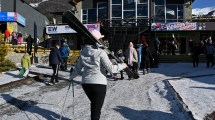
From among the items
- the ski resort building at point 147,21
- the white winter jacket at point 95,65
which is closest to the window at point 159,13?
the ski resort building at point 147,21

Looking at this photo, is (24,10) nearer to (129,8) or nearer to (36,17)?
(36,17)

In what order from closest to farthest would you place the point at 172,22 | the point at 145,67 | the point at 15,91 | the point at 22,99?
the point at 22,99, the point at 15,91, the point at 145,67, the point at 172,22

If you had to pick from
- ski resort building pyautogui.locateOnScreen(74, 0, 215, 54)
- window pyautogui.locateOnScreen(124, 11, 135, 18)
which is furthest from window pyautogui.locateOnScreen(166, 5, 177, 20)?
window pyautogui.locateOnScreen(124, 11, 135, 18)

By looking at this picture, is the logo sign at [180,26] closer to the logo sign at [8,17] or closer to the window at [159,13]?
the window at [159,13]

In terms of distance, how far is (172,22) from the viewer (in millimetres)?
35250

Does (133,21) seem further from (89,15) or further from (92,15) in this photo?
(89,15)

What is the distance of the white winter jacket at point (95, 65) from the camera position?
23.9 feet

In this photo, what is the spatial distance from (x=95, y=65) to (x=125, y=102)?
4.41 metres

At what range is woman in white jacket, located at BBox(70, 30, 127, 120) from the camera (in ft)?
23.9

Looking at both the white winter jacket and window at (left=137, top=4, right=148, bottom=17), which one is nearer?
the white winter jacket

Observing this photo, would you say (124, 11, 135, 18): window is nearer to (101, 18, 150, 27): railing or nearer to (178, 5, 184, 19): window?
(101, 18, 150, 27): railing

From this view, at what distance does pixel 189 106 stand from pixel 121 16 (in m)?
28.8

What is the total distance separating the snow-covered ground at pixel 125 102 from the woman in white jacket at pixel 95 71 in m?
2.34

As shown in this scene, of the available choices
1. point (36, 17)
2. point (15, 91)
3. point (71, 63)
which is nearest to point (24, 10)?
point (36, 17)
